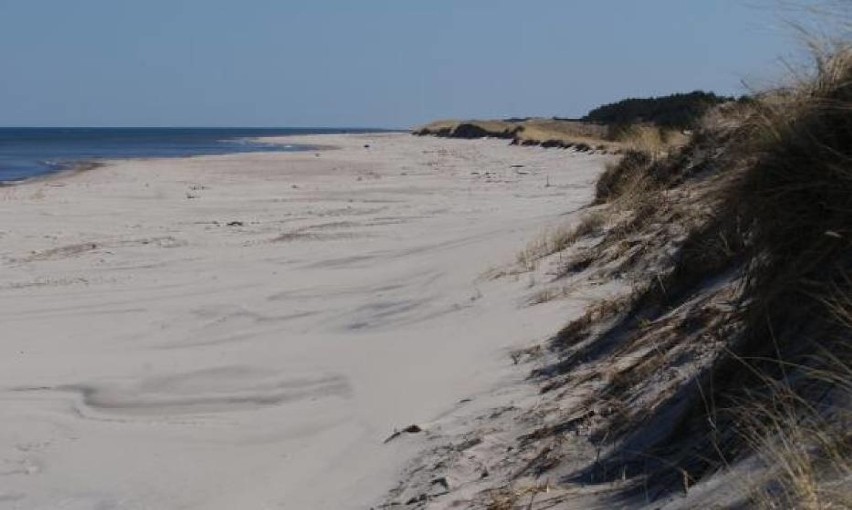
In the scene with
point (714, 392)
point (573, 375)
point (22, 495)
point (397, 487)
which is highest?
point (714, 392)

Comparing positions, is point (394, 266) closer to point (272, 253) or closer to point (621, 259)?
point (272, 253)

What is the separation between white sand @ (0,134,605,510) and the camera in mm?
3949

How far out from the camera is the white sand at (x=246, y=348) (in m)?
3.95

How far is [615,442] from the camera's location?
10.1 feet

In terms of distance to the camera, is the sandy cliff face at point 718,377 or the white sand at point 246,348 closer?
the sandy cliff face at point 718,377

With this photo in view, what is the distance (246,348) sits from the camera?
5.92 meters

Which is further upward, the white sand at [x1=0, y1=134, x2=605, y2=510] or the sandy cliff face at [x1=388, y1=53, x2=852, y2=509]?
the sandy cliff face at [x1=388, y1=53, x2=852, y2=509]

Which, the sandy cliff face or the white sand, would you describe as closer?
the sandy cliff face

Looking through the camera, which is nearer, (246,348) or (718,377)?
(718,377)

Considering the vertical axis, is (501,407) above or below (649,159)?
below

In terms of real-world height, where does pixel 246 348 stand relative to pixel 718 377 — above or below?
below

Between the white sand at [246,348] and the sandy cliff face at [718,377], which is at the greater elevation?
the sandy cliff face at [718,377]

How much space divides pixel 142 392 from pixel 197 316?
72.6 inches

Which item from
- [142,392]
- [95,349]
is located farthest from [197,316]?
[142,392]
